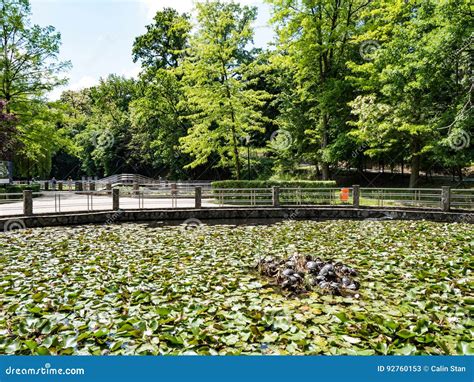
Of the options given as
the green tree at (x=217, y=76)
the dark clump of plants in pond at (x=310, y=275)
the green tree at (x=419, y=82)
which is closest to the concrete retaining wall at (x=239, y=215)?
the green tree at (x=419, y=82)

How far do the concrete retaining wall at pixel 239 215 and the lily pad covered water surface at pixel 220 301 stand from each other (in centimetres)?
473

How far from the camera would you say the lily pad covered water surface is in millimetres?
4184

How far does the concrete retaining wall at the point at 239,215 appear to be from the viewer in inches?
579

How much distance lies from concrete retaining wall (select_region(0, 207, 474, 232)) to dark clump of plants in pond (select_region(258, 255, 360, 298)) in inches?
332

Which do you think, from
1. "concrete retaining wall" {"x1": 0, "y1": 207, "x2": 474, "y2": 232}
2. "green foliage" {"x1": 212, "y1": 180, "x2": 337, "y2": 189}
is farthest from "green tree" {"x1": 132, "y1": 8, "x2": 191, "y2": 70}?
"concrete retaining wall" {"x1": 0, "y1": 207, "x2": 474, "y2": 232}

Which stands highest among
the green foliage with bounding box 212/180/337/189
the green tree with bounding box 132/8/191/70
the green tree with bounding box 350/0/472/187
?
the green tree with bounding box 132/8/191/70

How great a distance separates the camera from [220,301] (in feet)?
18.2

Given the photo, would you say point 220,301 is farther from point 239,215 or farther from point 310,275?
point 239,215

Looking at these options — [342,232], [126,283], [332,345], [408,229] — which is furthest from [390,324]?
[408,229]

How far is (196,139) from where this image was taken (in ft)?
74.5

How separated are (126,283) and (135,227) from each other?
749 centimetres

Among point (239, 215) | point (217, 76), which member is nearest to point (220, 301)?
point (239, 215)

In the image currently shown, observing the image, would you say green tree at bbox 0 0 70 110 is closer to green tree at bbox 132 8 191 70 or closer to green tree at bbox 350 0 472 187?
green tree at bbox 132 8 191 70

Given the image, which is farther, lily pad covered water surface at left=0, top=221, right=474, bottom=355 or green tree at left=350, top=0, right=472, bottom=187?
green tree at left=350, top=0, right=472, bottom=187
